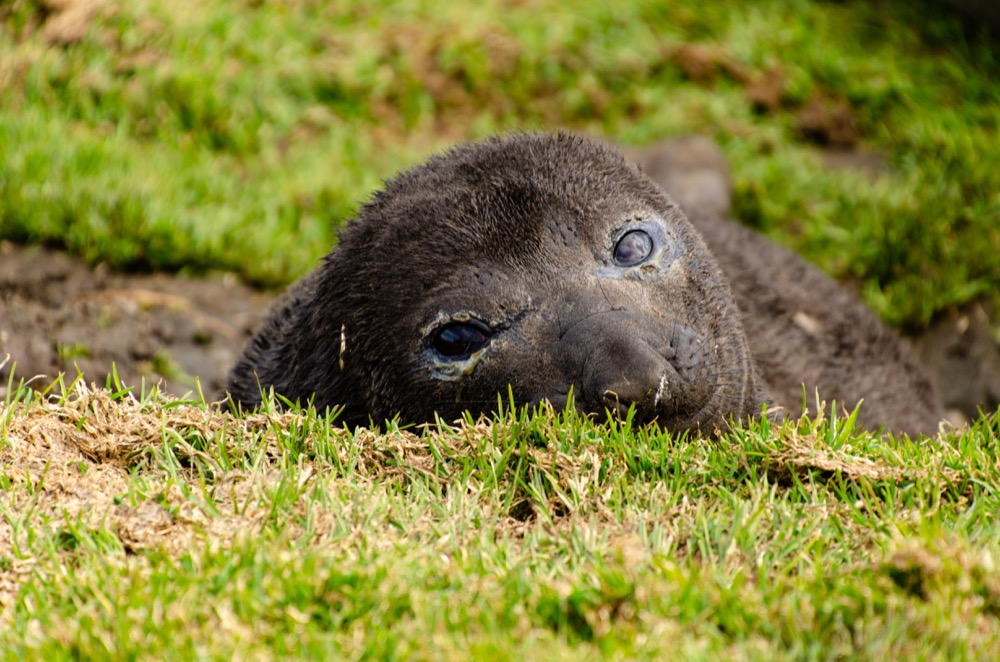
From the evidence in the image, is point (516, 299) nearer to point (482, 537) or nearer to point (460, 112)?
point (482, 537)

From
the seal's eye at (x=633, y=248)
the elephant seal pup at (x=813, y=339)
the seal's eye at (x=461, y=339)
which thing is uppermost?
the seal's eye at (x=633, y=248)

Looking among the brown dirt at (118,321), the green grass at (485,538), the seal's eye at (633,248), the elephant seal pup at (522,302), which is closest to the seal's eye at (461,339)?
the elephant seal pup at (522,302)

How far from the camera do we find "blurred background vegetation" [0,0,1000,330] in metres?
6.71

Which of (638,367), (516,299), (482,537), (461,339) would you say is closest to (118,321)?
(461,339)

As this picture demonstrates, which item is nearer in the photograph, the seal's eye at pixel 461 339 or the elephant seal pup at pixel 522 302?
the elephant seal pup at pixel 522 302

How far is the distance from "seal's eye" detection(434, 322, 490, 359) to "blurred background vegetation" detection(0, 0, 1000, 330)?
107 inches

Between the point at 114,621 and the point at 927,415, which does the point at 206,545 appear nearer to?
the point at 114,621

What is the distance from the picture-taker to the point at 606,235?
Answer: 13.1 feet

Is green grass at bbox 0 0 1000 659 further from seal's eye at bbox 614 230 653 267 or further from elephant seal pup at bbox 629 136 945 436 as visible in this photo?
elephant seal pup at bbox 629 136 945 436

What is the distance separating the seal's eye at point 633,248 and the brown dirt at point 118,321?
252 cm

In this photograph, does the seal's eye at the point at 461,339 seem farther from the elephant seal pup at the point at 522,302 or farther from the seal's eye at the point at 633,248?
the seal's eye at the point at 633,248

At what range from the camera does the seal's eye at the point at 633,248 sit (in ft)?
13.0

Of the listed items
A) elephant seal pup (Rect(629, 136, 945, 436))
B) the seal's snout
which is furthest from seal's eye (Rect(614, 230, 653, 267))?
elephant seal pup (Rect(629, 136, 945, 436))

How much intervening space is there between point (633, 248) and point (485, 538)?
5.03 ft
